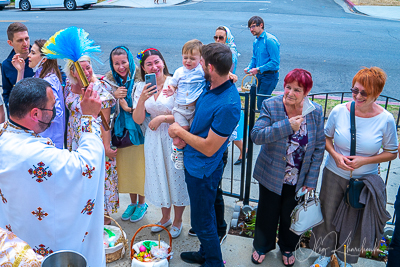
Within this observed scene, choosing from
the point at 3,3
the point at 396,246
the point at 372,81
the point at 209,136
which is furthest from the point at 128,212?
the point at 3,3

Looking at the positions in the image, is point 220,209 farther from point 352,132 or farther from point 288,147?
point 352,132

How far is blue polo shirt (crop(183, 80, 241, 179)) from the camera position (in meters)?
2.70

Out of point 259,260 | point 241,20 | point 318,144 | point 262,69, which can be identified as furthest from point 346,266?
point 241,20

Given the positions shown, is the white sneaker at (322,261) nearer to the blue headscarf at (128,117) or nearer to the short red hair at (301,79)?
Result: the short red hair at (301,79)

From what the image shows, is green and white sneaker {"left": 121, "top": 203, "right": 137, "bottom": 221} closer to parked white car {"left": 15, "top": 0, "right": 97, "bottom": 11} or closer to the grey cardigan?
the grey cardigan

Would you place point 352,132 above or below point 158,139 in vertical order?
above

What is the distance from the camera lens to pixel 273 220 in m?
3.36

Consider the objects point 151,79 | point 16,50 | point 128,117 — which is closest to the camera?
point 151,79

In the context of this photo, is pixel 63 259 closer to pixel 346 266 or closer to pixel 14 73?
pixel 346 266

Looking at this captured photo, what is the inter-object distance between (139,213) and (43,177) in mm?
2038

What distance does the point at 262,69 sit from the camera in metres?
6.50

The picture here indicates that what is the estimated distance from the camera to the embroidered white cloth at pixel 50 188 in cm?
210

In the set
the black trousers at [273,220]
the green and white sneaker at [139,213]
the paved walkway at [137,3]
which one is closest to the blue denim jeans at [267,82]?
the green and white sneaker at [139,213]

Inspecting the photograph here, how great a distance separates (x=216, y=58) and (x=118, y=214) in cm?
233
